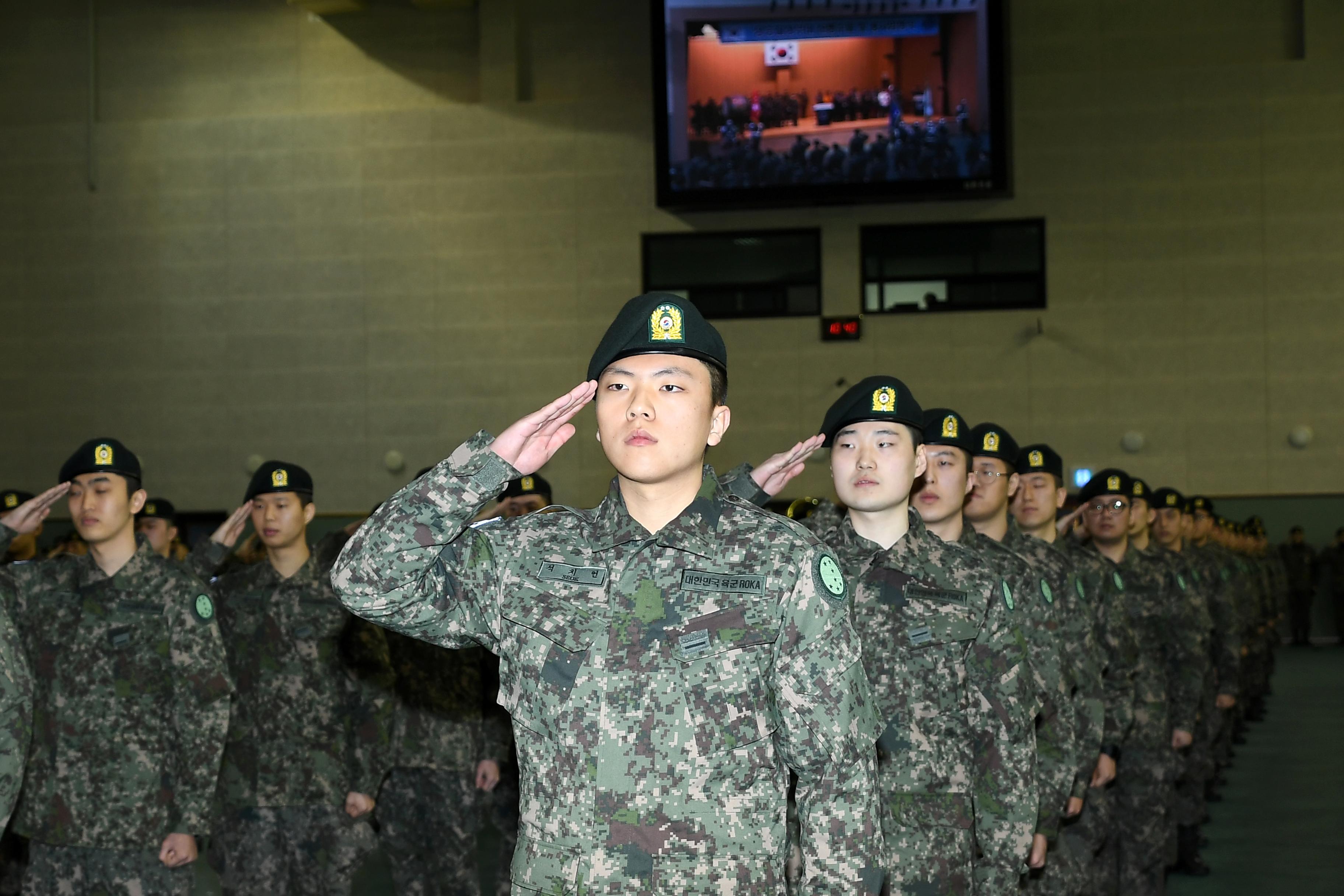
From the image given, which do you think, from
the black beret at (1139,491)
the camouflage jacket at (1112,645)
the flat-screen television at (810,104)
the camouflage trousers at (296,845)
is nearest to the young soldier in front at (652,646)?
the camouflage trousers at (296,845)

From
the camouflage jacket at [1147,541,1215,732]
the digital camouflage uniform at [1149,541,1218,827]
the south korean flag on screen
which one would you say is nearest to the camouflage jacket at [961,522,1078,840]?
the digital camouflage uniform at [1149,541,1218,827]

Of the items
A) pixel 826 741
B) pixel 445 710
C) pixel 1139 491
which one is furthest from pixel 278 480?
pixel 1139 491

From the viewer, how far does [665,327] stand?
236 centimetres

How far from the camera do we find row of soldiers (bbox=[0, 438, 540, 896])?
4.45 meters

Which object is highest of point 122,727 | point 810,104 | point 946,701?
point 810,104

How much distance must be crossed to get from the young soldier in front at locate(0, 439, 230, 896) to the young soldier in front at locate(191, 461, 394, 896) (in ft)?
2.80

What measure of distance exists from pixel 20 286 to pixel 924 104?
1109 centimetres

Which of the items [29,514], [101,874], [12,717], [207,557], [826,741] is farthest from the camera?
[207,557]

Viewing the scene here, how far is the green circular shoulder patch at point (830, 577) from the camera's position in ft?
7.59

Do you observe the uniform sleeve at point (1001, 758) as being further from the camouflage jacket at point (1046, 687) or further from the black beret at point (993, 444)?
the black beret at point (993, 444)

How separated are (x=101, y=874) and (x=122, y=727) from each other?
47 centimetres

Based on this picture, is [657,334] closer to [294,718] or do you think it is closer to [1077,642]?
[1077,642]

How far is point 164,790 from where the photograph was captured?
4.48m

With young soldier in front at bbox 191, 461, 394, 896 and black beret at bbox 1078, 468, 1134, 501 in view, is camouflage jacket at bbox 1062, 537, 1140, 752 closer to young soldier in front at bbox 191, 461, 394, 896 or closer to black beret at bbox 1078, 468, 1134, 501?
black beret at bbox 1078, 468, 1134, 501
